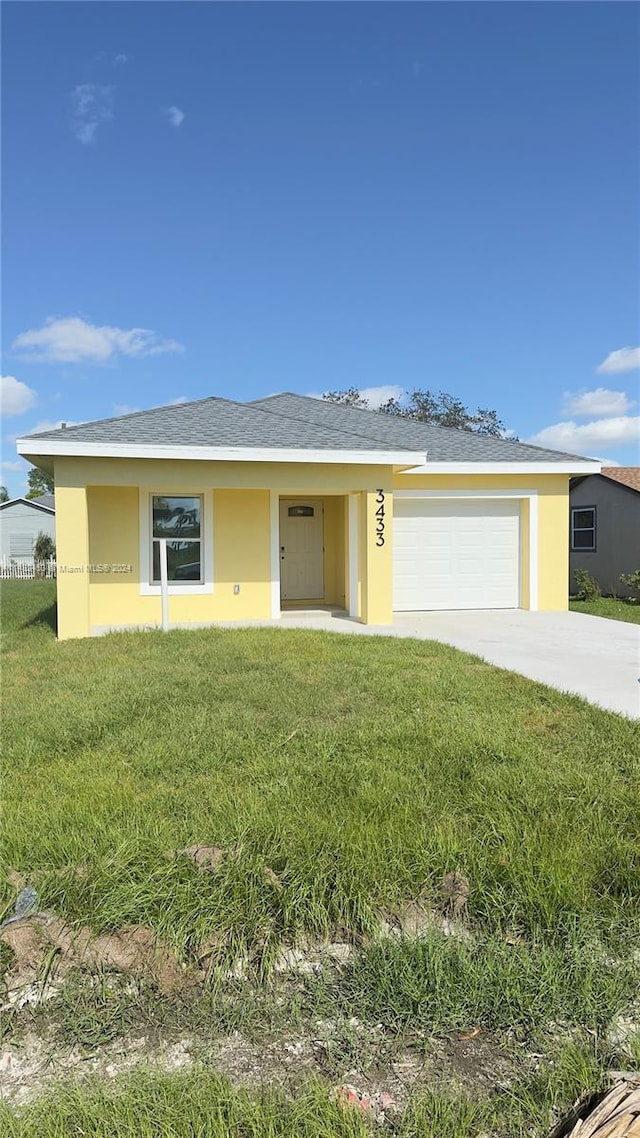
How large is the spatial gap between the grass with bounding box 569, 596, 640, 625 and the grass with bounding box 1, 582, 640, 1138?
9056 millimetres

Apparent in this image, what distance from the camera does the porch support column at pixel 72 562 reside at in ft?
34.6

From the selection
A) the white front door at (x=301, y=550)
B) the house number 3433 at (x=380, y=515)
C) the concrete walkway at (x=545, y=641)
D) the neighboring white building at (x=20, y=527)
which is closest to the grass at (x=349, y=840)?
the concrete walkway at (x=545, y=641)

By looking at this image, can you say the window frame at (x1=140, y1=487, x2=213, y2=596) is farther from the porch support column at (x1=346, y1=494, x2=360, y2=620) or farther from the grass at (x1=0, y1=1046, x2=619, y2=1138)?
the grass at (x1=0, y1=1046, x2=619, y2=1138)

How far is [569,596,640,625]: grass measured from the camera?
561 inches

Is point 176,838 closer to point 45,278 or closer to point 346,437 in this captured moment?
point 346,437

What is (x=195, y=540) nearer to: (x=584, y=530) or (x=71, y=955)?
(x=71, y=955)

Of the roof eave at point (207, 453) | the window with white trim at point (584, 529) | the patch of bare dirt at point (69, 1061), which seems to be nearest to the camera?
the patch of bare dirt at point (69, 1061)

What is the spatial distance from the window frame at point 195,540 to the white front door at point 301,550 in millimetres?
2746

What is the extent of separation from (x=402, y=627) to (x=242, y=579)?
331 centimetres

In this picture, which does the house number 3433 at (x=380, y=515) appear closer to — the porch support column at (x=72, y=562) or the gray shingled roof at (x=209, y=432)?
the gray shingled roof at (x=209, y=432)

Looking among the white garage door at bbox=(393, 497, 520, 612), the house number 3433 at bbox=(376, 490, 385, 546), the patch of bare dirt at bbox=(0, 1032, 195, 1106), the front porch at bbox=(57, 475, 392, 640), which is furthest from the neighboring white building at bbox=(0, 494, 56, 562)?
the patch of bare dirt at bbox=(0, 1032, 195, 1106)

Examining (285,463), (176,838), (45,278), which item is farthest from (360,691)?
(45,278)

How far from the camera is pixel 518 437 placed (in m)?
45.8

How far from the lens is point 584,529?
21.8m
